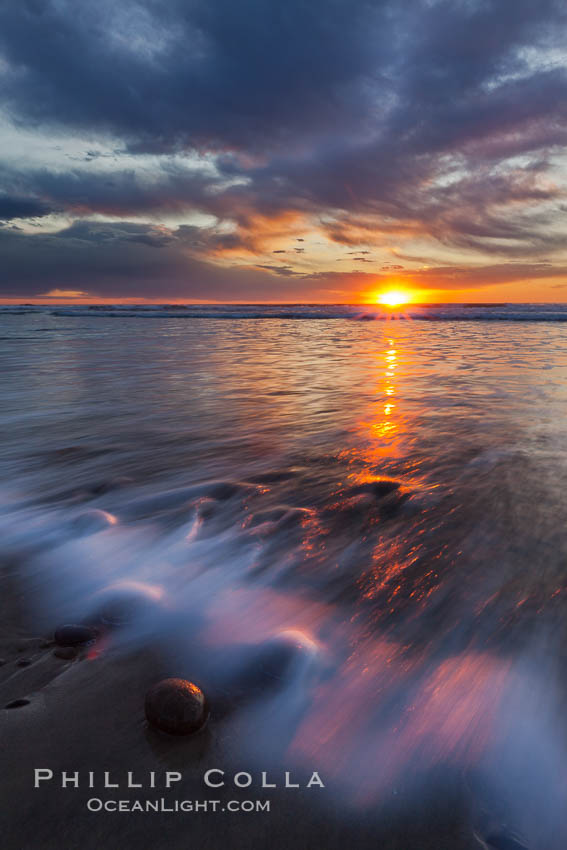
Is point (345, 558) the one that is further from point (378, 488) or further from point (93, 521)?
point (93, 521)

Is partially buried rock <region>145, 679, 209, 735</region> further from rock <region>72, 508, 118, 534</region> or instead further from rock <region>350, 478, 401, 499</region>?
rock <region>350, 478, 401, 499</region>

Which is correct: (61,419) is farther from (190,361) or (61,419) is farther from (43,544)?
(190,361)

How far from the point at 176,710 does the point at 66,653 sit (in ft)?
2.00

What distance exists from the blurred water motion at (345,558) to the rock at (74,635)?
0.16 meters

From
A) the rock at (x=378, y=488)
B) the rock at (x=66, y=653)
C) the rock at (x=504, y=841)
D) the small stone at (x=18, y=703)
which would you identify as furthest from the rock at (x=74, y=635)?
the rock at (x=378, y=488)

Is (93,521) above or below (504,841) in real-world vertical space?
above

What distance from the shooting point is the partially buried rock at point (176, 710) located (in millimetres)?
1385

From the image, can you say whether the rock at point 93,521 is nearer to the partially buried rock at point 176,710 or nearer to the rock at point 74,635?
the rock at point 74,635

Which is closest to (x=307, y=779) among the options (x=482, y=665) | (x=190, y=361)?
(x=482, y=665)

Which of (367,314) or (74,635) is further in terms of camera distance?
(367,314)

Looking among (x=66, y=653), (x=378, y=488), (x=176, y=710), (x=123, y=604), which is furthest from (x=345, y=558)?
(x=66, y=653)

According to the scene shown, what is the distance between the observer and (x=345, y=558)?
2.42 m

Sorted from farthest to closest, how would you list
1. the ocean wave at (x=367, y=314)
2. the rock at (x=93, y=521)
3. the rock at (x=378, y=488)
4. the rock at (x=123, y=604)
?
the ocean wave at (x=367, y=314) < the rock at (x=378, y=488) < the rock at (x=93, y=521) < the rock at (x=123, y=604)

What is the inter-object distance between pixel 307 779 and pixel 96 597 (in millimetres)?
1270
